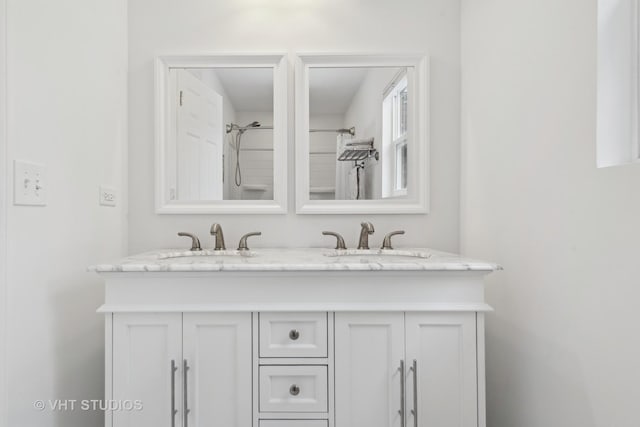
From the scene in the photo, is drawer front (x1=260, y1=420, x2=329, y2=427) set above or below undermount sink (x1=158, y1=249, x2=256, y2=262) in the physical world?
below

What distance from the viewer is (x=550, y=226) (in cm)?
116

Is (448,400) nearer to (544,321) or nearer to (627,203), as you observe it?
(544,321)

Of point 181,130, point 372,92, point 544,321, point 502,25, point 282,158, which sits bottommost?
point 544,321

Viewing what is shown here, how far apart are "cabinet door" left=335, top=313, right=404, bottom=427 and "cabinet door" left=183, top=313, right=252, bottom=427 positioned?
29cm

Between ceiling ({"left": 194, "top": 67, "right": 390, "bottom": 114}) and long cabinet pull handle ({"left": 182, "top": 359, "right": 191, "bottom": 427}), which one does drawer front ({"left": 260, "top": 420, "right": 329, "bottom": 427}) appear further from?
ceiling ({"left": 194, "top": 67, "right": 390, "bottom": 114})

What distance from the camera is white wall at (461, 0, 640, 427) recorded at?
0.92 meters

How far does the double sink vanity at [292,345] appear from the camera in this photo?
1.16 metres

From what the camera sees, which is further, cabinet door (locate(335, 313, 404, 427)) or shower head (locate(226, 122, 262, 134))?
shower head (locate(226, 122, 262, 134))

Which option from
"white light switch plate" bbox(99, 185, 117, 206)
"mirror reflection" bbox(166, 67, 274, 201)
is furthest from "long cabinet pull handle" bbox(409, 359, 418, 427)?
"white light switch plate" bbox(99, 185, 117, 206)

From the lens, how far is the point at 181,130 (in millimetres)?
1785

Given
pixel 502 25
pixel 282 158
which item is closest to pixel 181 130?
pixel 282 158

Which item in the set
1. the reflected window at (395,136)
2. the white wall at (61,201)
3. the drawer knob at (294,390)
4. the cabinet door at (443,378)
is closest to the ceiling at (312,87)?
the reflected window at (395,136)

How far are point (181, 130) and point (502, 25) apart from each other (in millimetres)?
1455

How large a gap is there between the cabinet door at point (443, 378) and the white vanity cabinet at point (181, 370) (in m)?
0.53
